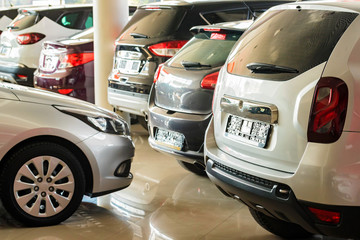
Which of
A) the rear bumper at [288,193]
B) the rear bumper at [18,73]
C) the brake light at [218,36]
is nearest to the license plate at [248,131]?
the rear bumper at [288,193]

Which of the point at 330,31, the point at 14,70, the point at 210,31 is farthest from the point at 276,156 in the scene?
the point at 14,70

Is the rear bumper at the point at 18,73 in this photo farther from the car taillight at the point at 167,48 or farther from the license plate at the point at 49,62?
the car taillight at the point at 167,48

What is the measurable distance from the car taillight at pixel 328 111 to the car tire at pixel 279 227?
1125 millimetres

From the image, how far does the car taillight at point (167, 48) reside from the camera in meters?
6.88

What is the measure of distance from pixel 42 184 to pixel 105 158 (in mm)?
509

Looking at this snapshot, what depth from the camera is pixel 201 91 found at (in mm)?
5125

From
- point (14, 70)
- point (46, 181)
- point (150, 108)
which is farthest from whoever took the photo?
point (14, 70)

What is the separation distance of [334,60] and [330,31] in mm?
219

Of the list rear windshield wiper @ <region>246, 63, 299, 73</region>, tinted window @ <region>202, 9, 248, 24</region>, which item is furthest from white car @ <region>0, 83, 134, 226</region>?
tinted window @ <region>202, 9, 248, 24</region>

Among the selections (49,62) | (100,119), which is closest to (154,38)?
(49,62)

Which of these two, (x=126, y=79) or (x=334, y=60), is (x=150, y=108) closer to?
(x=126, y=79)

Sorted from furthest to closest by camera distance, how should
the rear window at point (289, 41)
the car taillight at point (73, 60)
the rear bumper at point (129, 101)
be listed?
1. the car taillight at point (73, 60)
2. the rear bumper at point (129, 101)
3. the rear window at point (289, 41)

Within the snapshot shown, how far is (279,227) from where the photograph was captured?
14.0 feet

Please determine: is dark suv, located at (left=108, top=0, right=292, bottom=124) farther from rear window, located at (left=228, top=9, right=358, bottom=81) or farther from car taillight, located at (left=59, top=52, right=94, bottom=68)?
rear window, located at (left=228, top=9, right=358, bottom=81)
